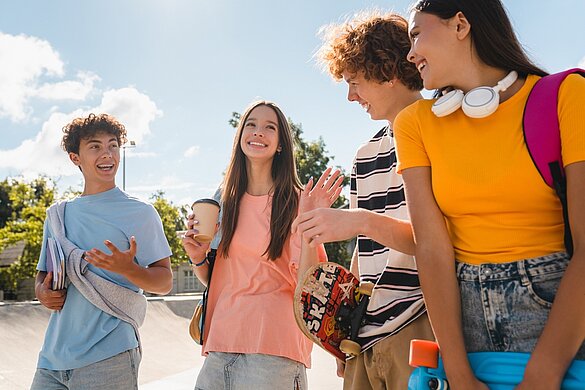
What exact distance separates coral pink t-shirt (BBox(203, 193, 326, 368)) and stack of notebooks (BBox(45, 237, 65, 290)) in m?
0.84

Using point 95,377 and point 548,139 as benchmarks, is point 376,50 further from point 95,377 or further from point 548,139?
point 95,377

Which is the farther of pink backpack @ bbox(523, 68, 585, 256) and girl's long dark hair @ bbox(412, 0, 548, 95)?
girl's long dark hair @ bbox(412, 0, 548, 95)

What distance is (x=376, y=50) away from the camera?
2.08 meters

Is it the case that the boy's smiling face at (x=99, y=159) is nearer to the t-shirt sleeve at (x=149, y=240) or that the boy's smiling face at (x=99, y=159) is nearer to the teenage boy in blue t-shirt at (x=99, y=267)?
the teenage boy in blue t-shirt at (x=99, y=267)

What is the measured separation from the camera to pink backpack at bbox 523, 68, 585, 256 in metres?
1.37

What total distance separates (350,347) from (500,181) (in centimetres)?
75

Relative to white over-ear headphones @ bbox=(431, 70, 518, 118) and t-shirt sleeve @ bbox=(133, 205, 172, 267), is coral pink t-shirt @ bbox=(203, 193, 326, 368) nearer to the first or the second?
t-shirt sleeve @ bbox=(133, 205, 172, 267)

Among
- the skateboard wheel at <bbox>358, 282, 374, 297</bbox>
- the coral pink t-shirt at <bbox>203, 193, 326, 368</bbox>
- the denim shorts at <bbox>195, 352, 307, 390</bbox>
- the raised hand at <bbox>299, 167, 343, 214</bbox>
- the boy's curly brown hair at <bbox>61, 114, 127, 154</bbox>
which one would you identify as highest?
the boy's curly brown hair at <bbox>61, 114, 127, 154</bbox>

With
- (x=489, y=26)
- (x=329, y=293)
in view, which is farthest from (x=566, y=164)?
(x=329, y=293)

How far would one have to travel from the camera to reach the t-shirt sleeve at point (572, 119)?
4.40 ft

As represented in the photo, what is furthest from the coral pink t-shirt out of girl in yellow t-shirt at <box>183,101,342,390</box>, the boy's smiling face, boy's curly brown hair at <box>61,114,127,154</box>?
boy's curly brown hair at <box>61,114,127,154</box>

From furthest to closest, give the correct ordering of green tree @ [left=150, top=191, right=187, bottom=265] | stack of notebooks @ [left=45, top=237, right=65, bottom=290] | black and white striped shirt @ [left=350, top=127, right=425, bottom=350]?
green tree @ [left=150, top=191, right=187, bottom=265] < stack of notebooks @ [left=45, top=237, right=65, bottom=290] < black and white striped shirt @ [left=350, top=127, right=425, bottom=350]

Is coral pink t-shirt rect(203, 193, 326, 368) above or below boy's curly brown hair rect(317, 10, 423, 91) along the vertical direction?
below

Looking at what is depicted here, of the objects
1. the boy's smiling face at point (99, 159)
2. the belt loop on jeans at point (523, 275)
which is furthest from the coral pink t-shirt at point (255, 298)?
the belt loop on jeans at point (523, 275)
